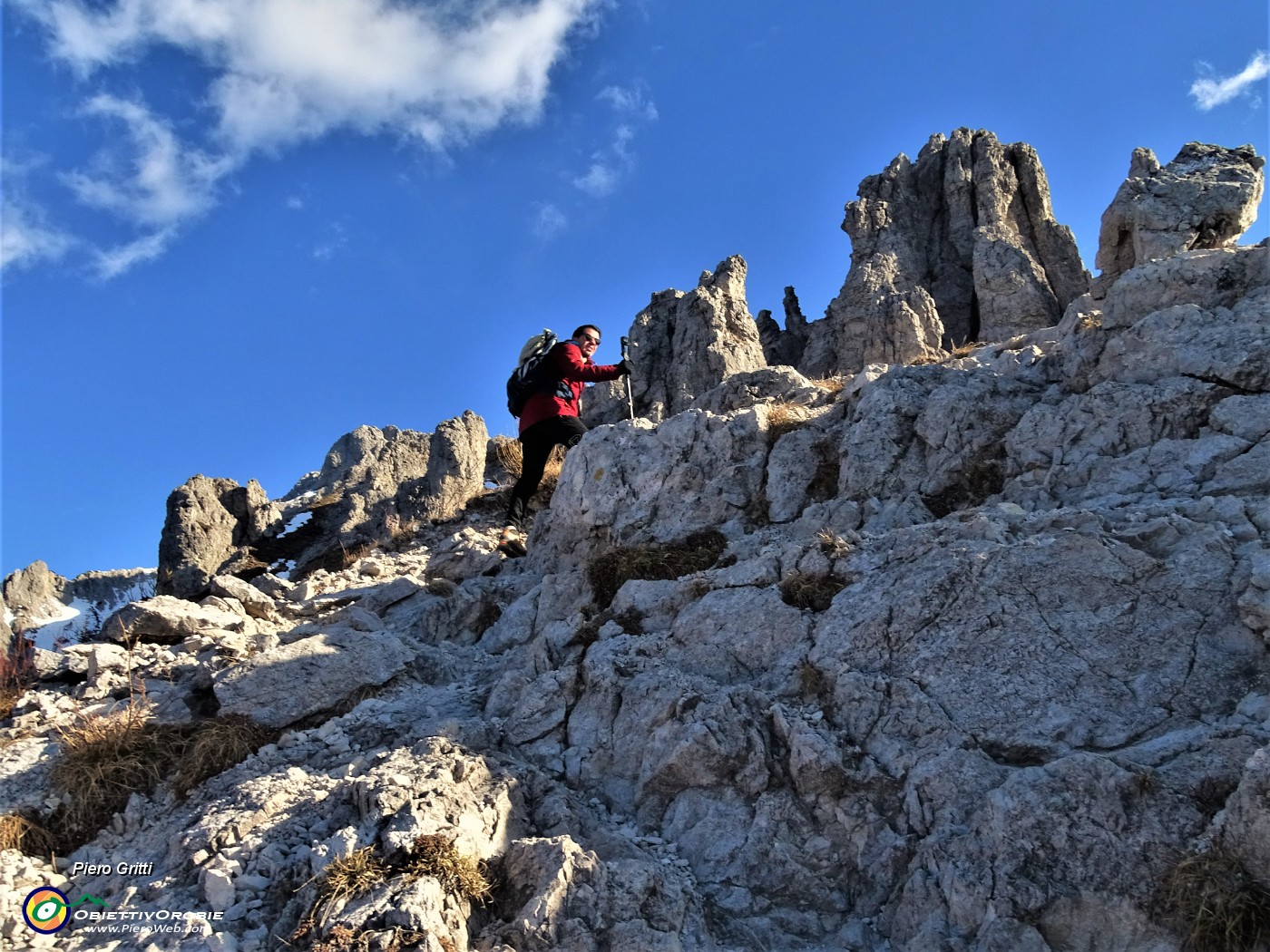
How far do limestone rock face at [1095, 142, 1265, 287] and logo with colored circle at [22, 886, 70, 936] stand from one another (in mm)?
16137

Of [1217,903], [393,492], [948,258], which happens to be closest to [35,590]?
[393,492]

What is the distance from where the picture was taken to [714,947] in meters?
5.77

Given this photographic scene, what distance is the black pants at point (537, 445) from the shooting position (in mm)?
13742

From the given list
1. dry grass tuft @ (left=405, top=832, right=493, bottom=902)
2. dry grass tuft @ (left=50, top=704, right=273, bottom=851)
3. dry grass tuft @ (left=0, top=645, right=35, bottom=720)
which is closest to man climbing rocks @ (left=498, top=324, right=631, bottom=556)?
dry grass tuft @ (left=50, top=704, right=273, bottom=851)

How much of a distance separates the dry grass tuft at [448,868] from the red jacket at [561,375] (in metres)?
8.47

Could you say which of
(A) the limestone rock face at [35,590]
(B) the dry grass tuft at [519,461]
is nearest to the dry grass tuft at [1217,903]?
(B) the dry grass tuft at [519,461]

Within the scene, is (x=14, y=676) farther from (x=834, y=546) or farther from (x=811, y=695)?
(x=834, y=546)

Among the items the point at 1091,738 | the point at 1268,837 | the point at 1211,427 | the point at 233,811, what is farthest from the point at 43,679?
the point at 1211,427

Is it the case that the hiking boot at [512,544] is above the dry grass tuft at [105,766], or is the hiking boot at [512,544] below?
above

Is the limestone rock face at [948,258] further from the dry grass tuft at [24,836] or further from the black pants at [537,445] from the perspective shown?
the dry grass tuft at [24,836]

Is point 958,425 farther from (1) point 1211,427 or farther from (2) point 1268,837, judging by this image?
(2) point 1268,837

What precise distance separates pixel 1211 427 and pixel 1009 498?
2086 millimetres

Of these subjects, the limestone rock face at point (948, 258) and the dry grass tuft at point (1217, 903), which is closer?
the dry grass tuft at point (1217, 903)

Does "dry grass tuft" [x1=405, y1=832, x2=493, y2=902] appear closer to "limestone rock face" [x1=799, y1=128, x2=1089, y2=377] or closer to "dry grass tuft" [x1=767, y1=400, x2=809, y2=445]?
"dry grass tuft" [x1=767, y1=400, x2=809, y2=445]
